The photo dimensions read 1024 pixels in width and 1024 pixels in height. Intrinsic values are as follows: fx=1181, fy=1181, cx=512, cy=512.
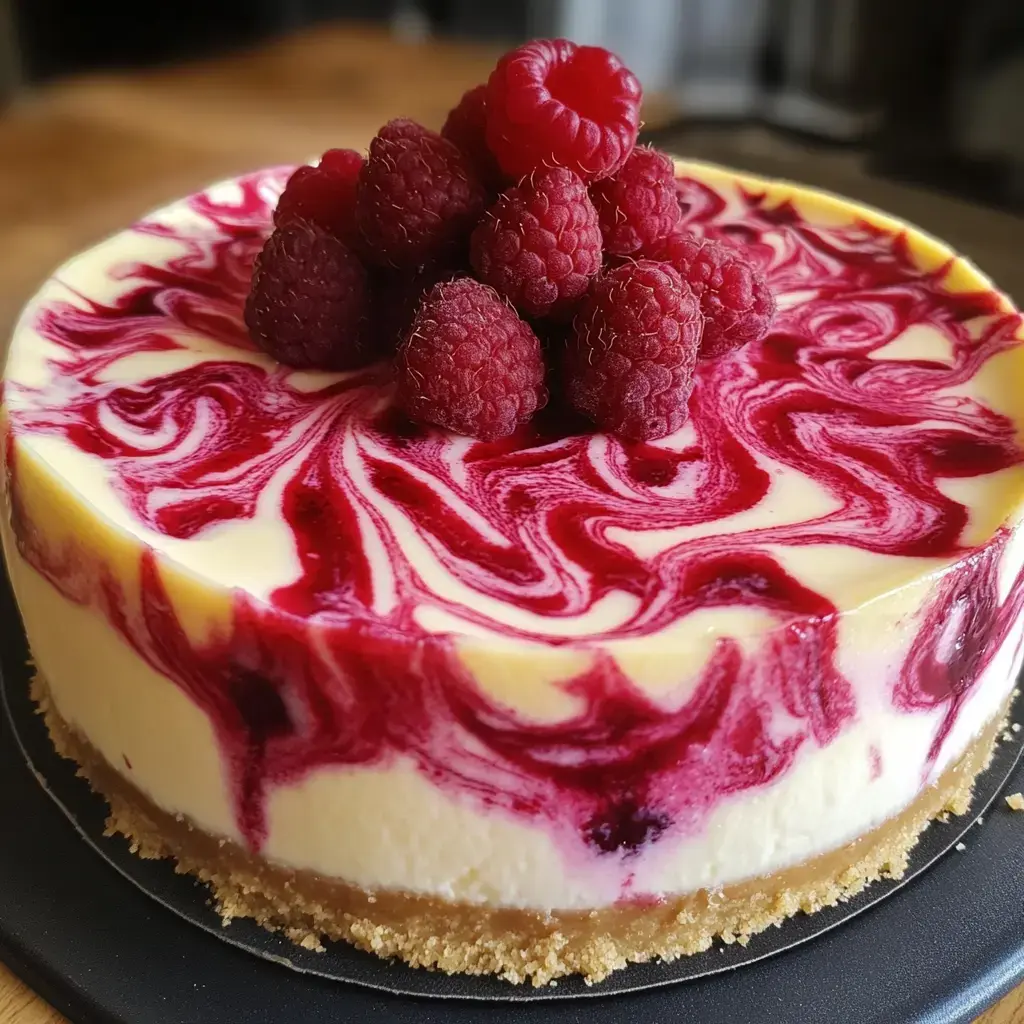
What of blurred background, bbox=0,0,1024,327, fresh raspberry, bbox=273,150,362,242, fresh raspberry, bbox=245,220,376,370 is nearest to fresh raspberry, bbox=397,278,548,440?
fresh raspberry, bbox=245,220,376,370

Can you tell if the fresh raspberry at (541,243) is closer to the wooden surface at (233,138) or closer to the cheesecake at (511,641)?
the cheesecake at (511,641)

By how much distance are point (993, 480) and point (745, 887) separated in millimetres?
477

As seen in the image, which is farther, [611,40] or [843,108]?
[611,40]

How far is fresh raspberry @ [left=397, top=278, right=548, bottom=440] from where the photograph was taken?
111cm

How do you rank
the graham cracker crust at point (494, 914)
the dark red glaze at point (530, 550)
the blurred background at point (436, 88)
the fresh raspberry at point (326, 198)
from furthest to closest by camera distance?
1. the blurred background at point (436, 88)
2. the fresh raspberry at point (326, 198)
3. the graham cracker crust at point (494, 914)
4. the dark red glaze at point (530, 550)

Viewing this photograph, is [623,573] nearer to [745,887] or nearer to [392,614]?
[392,614]

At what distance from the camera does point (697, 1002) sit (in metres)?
1.07

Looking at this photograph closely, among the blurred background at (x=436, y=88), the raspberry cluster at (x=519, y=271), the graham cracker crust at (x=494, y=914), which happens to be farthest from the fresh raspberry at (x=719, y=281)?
the blurred background at (x=436, y=88)

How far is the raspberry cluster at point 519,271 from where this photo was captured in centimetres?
112

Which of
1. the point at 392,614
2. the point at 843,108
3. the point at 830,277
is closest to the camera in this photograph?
the point at 392,614

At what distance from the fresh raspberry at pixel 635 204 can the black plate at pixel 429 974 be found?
71 cm

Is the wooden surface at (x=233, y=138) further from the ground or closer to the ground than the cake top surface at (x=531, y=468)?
closer to the ground

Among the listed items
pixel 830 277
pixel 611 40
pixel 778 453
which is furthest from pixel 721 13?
pixel 778 453

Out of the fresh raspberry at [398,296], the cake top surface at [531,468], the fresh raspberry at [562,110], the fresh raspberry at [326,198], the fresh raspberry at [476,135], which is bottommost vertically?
the cake top surface at [531,468]
